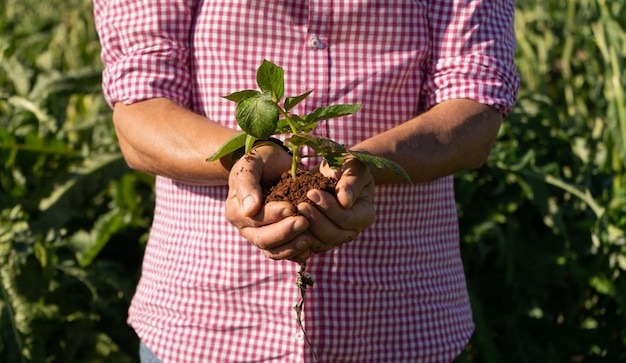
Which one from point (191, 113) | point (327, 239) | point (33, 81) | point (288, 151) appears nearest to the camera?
point (327, 239)

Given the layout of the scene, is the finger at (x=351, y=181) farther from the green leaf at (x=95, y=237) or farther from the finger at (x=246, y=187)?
the green leaf at (x=95, y=237)

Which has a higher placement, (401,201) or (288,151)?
(288,151)

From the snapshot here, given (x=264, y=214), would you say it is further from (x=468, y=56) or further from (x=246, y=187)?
(x=468, y=56)

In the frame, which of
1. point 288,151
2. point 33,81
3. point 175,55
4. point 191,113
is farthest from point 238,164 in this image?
point 33,81

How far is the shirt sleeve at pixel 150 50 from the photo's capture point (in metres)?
1.61

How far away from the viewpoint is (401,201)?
5.44ft

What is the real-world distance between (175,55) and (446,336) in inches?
25.6

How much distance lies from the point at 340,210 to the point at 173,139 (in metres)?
0.36

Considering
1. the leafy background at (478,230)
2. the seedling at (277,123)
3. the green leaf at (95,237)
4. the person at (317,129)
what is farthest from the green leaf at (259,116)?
the green leaf at (95,237)

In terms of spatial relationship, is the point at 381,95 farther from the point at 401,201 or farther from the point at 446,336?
the point at 446,336

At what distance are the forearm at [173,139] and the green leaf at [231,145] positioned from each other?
79 millimetres

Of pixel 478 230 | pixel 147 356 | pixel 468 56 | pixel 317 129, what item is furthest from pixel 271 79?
pixel 478 230

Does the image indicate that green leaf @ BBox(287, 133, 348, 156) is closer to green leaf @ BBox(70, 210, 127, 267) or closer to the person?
the person

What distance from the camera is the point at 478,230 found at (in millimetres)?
2922
